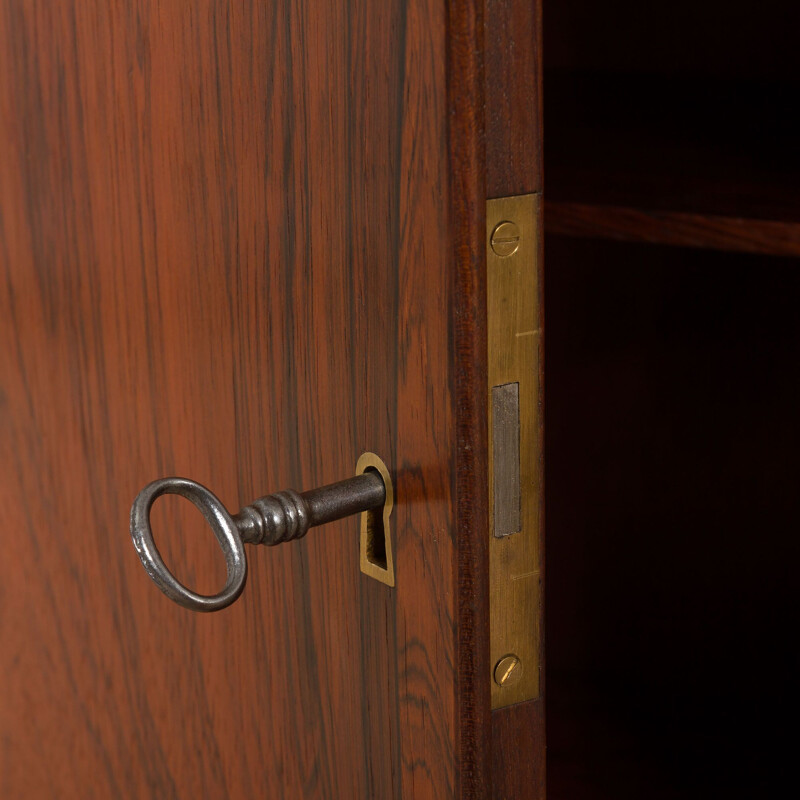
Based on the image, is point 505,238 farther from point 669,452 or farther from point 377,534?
point 669,452

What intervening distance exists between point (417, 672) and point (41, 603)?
41 cm

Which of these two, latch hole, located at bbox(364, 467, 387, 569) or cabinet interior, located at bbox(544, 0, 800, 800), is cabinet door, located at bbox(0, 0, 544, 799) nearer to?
latch hole, located at bbox(364, 467, 387, 569)

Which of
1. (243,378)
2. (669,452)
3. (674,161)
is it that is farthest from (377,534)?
(669,452)

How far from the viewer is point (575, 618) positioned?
0.97m

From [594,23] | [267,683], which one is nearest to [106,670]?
[267,683]

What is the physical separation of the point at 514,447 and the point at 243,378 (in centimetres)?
17

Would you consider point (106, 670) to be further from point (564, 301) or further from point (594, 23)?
point (594, 23)

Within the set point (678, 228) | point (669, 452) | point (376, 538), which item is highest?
point (678, 228)

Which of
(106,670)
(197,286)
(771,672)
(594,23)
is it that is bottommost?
(771,672)

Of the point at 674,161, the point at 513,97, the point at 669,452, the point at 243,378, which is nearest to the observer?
the point at 513,97

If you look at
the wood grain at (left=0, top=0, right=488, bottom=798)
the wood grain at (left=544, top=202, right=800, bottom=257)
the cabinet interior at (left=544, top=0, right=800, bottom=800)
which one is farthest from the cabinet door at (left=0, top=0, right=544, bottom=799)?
the cabinet interior at (left=544, top=0, right=800, bottom=800)

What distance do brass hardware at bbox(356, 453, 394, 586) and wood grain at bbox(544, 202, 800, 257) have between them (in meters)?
0.17

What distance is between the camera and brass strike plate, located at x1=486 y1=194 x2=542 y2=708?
0.41 meters

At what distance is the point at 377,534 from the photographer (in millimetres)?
478
